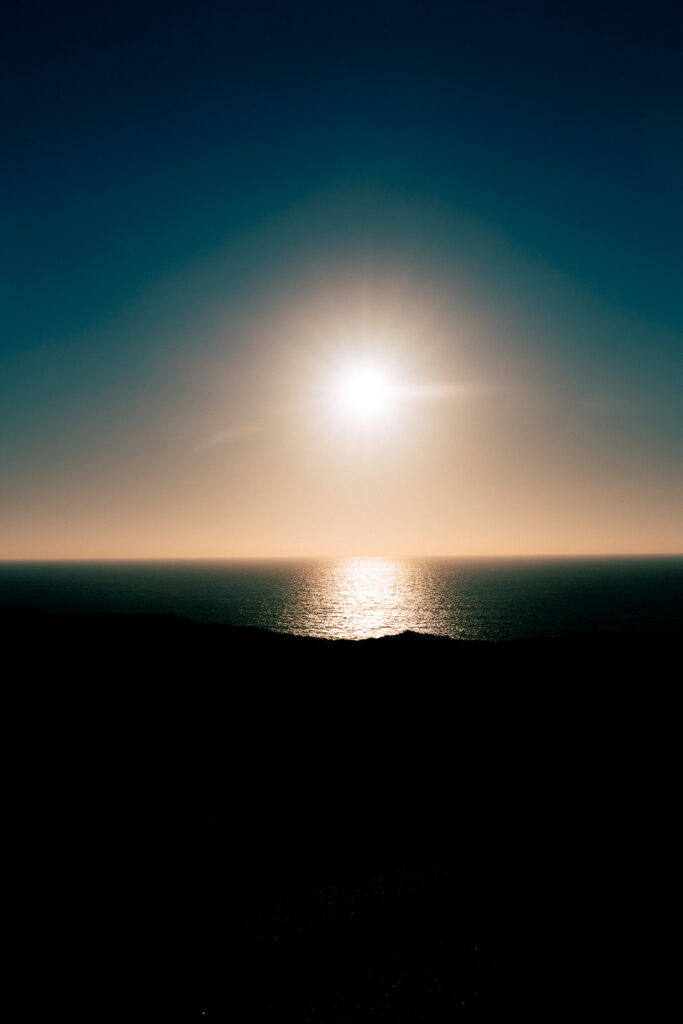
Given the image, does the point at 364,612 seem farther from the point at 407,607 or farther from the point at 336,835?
the point at 336,835

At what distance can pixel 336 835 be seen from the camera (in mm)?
12016

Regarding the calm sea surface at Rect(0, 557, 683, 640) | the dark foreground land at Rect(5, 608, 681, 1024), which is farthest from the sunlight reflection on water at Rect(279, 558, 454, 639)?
the dark foreground land at Rect(5, 608, 681, 1024)

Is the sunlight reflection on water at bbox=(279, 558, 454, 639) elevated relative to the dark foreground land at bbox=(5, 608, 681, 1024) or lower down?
lower down

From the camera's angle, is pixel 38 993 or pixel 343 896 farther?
pixel 343 896

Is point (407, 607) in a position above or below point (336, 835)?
below

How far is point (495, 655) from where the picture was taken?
26703 mm

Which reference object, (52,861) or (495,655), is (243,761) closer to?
(52,861)

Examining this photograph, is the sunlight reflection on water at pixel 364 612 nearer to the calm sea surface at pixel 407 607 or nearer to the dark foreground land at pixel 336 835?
the calm sea surface at pixel 407 607

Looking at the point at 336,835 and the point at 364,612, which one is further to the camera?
the point at 364,612

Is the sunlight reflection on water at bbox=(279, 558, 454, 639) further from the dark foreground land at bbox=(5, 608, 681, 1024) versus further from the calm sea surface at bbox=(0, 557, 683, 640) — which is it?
the dark foreground land at bbox=(5, 608, 681, 1024)

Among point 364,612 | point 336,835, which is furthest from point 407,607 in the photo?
point 336,835

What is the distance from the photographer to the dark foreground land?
759cm

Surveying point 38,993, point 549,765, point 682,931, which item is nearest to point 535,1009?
point 682,931

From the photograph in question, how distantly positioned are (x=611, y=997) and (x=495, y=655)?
20085 mm
